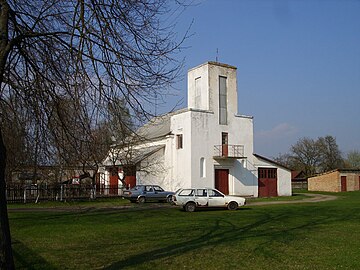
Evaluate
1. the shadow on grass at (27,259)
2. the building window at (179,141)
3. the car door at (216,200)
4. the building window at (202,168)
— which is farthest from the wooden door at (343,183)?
the shadow on grass at (27,259)

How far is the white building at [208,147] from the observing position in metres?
38.8

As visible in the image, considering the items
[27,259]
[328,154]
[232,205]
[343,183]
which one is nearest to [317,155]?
[328,154]

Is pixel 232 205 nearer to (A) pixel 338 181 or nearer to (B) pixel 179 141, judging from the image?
(B) pixel 179 141

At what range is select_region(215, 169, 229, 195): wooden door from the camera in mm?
40141

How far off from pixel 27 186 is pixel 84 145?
23898 millimetres

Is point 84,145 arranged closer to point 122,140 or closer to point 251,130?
point 122,140

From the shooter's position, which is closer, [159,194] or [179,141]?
[159,194]

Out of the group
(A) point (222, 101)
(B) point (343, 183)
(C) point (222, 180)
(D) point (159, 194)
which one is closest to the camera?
(D) point (159, 194)

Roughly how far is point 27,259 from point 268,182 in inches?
1394

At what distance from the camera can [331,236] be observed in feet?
46.4

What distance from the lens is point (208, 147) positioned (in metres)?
39.4

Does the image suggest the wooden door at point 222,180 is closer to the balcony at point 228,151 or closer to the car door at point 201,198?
the balcony at point 228,151

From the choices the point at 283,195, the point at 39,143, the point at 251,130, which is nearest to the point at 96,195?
the point at 251,130

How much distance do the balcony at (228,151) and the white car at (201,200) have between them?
12.4m
